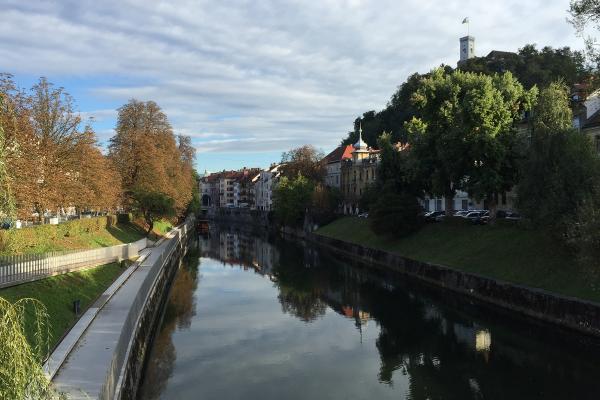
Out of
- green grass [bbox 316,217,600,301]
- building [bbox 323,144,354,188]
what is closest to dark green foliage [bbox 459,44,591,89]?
building [bbox 323,144,354,188]

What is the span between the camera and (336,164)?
9900 centimetres

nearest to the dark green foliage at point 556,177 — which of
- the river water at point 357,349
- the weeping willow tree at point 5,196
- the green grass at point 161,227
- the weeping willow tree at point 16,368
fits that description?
the river water at point 357,349

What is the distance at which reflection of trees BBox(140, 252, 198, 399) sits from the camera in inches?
713

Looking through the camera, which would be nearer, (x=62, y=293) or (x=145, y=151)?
(x=62, y=293)

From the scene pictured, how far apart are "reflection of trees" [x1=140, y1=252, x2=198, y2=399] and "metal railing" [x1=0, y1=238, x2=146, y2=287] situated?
5.27 m

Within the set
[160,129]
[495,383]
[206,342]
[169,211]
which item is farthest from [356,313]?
[160,129]

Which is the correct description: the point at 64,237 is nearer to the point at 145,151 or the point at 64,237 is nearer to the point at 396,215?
the point at 145,151

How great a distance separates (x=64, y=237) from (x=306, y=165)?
58.0m

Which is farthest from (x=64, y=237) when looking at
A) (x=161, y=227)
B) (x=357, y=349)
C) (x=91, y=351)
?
(x=161, y=227)

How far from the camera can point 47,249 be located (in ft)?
92.5

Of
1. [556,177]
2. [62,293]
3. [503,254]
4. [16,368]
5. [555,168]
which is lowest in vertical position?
[503,254]

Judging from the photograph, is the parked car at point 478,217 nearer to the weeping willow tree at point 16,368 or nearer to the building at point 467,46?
the weeping willow tree at point 16,368

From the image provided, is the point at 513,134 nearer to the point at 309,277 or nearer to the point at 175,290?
the point at 309,277

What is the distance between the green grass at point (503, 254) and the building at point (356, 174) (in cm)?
2901
